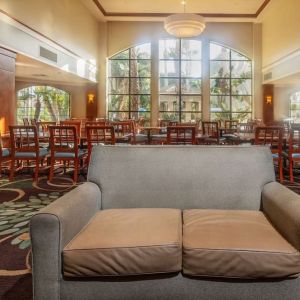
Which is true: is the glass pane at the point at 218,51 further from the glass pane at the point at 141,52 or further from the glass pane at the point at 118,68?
the glass pane at the point at 118,68

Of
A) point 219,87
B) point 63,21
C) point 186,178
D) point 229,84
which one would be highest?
point 63,21

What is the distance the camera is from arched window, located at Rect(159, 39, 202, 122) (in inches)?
519

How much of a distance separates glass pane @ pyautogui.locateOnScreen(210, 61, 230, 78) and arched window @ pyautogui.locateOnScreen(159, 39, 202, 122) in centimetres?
51

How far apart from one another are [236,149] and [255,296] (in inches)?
42.1

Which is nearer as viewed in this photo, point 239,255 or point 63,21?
point 239,255

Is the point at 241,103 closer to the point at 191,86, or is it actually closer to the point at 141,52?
the point at 191,86

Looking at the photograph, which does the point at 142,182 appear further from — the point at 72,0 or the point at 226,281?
the point at 72,0

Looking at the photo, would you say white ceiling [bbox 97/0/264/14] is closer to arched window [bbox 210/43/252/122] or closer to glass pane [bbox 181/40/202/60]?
glass pane [bbox 181/40/202/60]

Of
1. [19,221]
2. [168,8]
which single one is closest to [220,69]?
[168,8]

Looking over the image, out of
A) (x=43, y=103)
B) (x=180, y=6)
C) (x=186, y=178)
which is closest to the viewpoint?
(x=186, y=178)

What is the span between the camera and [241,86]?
43.4 feet

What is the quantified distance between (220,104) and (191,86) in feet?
4.43

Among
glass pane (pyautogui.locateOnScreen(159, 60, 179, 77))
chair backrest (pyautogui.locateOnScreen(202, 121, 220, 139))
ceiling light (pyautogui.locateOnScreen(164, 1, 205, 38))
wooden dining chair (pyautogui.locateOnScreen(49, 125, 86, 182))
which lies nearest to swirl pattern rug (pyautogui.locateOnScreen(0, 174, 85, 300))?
wooden dining chair (pyautogui.locateOnScreen(49, 125, 86, 182))

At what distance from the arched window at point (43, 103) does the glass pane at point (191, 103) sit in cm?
459
